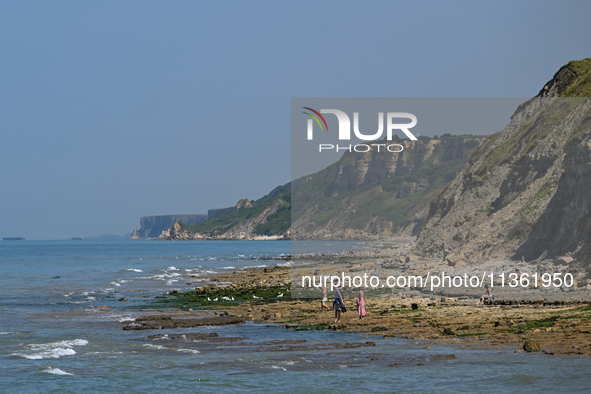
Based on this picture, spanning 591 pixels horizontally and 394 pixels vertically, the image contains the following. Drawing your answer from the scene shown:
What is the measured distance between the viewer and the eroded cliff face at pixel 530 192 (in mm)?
42719

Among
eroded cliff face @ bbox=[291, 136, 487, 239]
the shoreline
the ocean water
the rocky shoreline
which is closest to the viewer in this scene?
the ocean water

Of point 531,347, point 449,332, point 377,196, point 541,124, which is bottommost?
point 449,332

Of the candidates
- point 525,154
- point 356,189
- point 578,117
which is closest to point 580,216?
point 578,117

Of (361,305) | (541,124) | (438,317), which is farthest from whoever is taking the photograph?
(541,124)

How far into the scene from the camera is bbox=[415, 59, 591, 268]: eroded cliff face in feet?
140

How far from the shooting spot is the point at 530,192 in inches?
2126

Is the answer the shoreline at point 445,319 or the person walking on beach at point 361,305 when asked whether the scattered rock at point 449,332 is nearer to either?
the shoreline at point 445,319

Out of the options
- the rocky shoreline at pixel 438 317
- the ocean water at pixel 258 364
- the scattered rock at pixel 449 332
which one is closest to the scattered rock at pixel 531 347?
the rocky shoreline at pixel 438 317

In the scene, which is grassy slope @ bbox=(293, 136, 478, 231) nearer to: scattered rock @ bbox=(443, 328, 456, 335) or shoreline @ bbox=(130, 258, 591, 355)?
shoreline @ bbox=(130, 258, 591, 355)

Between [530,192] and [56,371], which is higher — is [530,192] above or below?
above

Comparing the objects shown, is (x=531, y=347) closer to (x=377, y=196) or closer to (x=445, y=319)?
(x=445, y=319)

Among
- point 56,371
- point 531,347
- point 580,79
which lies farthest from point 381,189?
point 56,371

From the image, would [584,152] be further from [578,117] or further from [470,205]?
[470,205]

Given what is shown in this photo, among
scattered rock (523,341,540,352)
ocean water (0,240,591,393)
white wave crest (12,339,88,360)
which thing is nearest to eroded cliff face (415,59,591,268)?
scattered rock (523,341,540,352)
